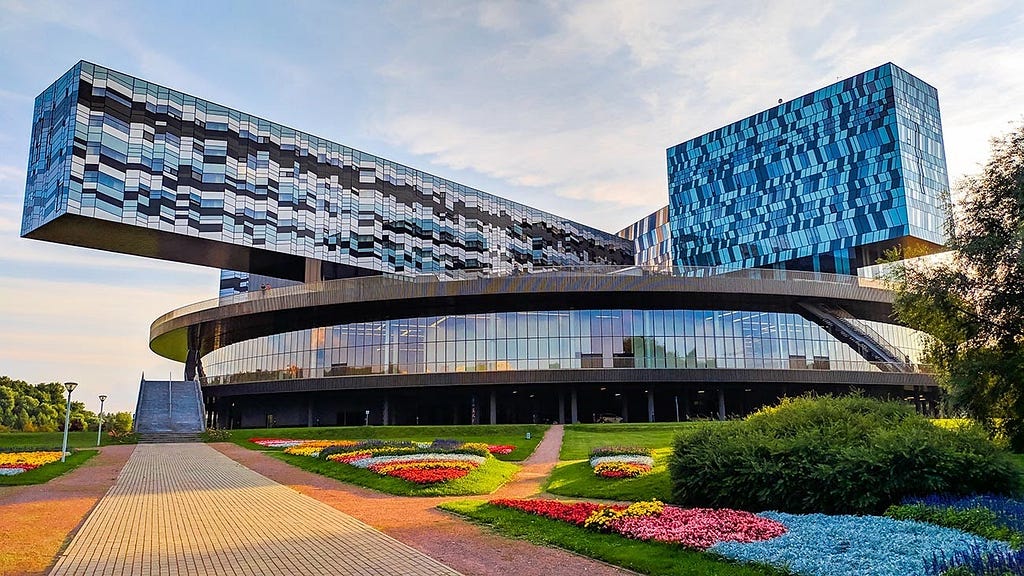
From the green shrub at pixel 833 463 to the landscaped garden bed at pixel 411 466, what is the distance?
261 inches

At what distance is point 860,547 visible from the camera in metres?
11.1

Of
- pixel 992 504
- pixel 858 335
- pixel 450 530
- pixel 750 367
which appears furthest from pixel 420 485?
pixel 858 335

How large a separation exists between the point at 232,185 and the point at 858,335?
52.6 m

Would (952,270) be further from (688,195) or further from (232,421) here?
(688,195)

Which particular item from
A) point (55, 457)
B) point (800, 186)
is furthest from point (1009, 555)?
point (800, 186)

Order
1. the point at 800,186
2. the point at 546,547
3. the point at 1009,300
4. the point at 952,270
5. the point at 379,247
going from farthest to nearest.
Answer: the point at 800,186, the point at 379,247, the point at 952,270, the point at 1009,300, the point at 546,547

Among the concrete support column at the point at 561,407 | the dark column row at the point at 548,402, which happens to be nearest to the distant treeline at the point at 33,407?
the dark column row at the point at 548,402

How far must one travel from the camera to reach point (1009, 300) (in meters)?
24.1

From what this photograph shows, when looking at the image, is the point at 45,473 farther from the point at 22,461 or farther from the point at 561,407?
the point at 561,407

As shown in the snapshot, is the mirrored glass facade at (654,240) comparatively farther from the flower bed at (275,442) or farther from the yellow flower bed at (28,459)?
the yellow flower bed at (28,459)

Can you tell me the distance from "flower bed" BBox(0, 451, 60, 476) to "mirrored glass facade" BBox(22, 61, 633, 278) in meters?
27.5

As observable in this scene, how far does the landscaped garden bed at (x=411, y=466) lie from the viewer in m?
20.7

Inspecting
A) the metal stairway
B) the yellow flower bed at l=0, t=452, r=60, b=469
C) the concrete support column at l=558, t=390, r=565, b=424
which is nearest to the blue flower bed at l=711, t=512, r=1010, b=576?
the yellow flower bed at l=0, t=452, r=60, b=469

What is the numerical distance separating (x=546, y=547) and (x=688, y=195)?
103163 millimetres
